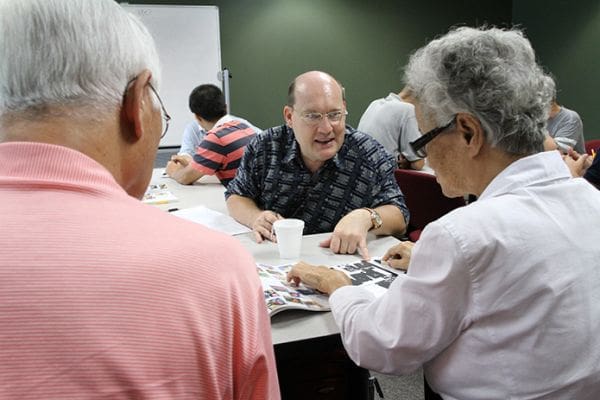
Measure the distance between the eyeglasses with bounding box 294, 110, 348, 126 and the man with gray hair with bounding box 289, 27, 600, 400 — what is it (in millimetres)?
862

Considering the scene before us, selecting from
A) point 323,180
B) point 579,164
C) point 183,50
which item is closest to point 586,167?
point 579,164

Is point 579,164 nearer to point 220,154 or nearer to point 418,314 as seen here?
point 220,154

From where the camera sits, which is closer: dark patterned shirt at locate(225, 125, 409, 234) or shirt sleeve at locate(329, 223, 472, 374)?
shirt sleeve at locate(329, 223, 472, 374)

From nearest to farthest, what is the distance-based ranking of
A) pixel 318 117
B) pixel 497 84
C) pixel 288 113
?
pixel 497 84 < pixel 318 117 < pixel 288 113

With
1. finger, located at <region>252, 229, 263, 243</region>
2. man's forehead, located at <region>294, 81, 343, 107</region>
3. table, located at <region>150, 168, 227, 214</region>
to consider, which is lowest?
table, located at <region>150, 168, 227, 214</region>

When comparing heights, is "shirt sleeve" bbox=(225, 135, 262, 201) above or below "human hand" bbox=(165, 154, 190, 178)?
above

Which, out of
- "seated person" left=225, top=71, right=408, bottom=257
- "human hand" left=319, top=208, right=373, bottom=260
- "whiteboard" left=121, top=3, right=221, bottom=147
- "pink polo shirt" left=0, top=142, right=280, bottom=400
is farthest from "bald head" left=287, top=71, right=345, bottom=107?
"whiteboard" left=121, top=3, right=221, bottom=147

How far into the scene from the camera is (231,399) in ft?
2.07

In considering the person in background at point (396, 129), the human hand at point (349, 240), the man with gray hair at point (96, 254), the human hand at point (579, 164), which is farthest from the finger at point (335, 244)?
the person in background at point (396, 129)

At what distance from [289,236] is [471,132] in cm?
66

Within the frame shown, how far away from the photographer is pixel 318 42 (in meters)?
6.07

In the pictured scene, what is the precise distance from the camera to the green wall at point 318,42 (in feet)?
18.9

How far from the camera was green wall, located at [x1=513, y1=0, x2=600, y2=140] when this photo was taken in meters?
5.75

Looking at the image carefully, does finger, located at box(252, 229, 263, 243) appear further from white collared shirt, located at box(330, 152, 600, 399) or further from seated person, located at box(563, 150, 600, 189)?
seated person, located at box(563, 150, 600, 189)
